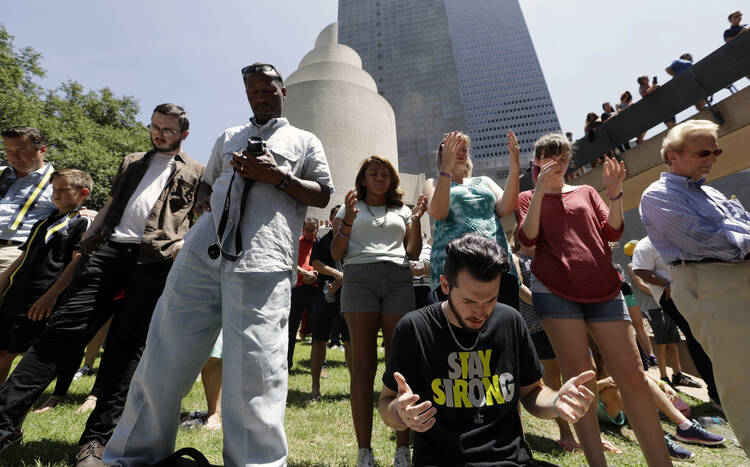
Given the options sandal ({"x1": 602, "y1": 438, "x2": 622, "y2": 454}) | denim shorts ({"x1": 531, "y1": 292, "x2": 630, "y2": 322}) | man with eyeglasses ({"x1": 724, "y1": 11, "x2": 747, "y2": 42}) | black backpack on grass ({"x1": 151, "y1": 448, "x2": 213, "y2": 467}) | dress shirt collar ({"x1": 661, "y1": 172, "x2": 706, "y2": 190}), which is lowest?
sandal ({"x1": 602, "y1": 438, "x2": 622, "y2": 454})

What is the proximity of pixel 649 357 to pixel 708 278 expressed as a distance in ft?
16.7

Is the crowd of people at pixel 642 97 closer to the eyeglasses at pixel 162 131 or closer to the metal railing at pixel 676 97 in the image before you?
the metal railing at pixel 676 97

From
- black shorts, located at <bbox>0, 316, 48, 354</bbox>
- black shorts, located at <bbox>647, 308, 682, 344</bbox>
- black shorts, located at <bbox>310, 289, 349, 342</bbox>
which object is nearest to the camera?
black shorts, located at <bbox>0, 316, 48, 354</bbox>

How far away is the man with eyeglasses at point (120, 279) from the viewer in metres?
2.30

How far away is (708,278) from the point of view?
96.2 inches

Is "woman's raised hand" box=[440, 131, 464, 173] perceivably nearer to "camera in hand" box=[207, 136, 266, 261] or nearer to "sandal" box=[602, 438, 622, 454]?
"camera in hand" box=[207, 136, 266, 261]

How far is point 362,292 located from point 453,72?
67.2 metres

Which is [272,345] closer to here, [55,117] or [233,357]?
[233,357]

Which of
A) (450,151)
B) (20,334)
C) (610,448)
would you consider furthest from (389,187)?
(20,334)

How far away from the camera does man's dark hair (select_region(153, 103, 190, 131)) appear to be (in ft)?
9.02

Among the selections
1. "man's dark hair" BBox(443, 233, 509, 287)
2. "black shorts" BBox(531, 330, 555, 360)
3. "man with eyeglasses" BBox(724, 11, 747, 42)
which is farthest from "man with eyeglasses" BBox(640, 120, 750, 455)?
"man with eyeglasses" BBox(724, 11, 747, 42)

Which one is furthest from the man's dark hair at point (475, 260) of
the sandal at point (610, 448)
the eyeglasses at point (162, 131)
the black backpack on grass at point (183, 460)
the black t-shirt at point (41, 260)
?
the black t-shirt at point (41, 260)

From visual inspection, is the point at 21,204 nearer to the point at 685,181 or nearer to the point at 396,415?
the point at 396,415

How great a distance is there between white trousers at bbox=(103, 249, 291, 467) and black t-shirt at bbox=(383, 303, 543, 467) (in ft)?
1.94
